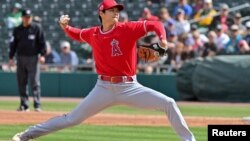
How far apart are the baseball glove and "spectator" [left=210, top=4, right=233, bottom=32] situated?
11671 mm

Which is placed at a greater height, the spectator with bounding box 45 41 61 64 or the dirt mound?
the spectator with bounding box 45 41 61 64

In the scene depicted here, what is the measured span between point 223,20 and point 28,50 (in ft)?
24.5

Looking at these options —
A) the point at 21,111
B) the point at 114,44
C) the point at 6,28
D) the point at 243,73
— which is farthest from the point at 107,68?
the point at 6,28

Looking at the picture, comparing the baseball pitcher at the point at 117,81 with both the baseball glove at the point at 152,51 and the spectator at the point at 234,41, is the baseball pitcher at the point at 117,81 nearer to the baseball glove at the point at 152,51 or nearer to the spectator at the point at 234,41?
the baseball glove at the point at 152,51

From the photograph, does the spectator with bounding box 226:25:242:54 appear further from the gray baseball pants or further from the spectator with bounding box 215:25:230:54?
the gray baseball pants

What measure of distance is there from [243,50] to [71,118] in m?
11.0

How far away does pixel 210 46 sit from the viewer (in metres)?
19.7

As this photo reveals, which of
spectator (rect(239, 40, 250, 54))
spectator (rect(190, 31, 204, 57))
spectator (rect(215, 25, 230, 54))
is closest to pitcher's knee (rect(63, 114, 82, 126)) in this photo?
spectator (rect(239, 40, 250, 54))

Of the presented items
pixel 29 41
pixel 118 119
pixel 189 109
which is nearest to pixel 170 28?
pixel 189 109

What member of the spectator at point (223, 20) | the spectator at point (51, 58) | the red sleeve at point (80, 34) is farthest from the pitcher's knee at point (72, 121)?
the spectator at point (51, 58)

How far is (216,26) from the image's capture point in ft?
69.3

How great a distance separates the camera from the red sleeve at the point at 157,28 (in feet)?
27.3

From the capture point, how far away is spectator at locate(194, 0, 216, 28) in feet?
69.7

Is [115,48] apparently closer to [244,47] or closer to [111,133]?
[111,133]
